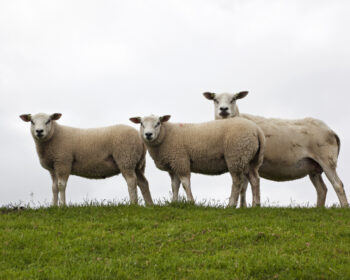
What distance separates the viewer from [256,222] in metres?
10.3

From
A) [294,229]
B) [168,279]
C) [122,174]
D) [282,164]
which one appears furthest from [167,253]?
[282,164]

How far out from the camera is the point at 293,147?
14.3m

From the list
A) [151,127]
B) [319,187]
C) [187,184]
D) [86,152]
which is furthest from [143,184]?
[319,187]

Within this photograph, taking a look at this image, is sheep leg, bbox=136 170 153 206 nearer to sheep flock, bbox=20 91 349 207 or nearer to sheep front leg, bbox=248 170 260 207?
sheep flock, bbox=20 91 349 207

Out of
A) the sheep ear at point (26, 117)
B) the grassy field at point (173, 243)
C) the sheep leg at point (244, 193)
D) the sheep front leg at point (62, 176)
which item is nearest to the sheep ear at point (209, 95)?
the sheep leg at point (244, 193)

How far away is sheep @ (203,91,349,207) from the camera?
14219 mm

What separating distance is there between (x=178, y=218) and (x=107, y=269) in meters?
3.40

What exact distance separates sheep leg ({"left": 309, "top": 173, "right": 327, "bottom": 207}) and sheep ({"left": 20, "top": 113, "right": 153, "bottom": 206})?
17.7ft

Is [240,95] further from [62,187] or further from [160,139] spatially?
[62,187]

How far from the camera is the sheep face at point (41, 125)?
43.6 feet

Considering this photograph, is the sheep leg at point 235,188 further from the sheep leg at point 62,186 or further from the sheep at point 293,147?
the sheep leg at point 62,186

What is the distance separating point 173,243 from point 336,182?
7.21 m

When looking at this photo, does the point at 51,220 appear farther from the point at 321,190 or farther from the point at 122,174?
the point at 321,190

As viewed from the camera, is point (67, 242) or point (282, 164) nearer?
point (67, 242)
